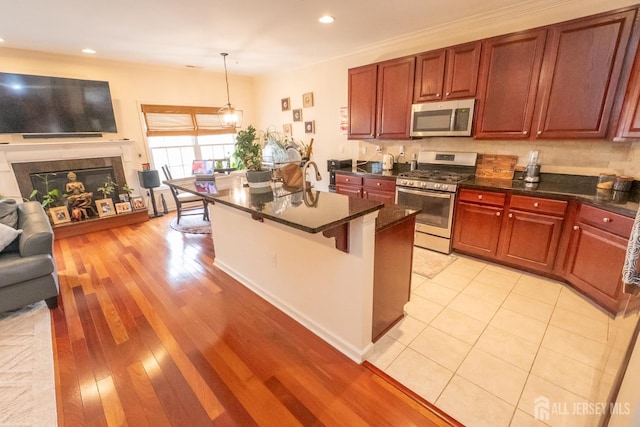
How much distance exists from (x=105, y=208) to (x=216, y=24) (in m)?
3.38

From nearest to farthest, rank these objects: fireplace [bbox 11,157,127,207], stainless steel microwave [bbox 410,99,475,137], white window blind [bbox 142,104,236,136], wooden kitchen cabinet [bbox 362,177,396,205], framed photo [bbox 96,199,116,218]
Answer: stainless steel microwave [bbox 410,99,475,137]
wooden kitchen cabinet [bbox 362,177,396,205]
fireplace [bbox 11,157,127,207]
framed photo [bbox 96,199,116,218]
white window blind [bbox 142,104,236,136]

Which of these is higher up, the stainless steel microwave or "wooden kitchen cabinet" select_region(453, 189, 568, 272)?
the stainless steel microwave

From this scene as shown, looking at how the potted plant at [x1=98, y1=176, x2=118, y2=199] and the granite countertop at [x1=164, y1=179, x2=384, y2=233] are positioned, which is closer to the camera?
the granite countertop at [x1=164, y1=179, x2=384, y2=233]

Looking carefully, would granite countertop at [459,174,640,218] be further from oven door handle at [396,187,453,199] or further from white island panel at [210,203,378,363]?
white island panel at [210,203,378,363]

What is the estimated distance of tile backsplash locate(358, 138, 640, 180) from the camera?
2432 mm

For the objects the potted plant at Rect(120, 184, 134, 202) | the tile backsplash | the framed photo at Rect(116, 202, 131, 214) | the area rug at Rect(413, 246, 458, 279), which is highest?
the tile backsplash

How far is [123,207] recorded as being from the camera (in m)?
4.54

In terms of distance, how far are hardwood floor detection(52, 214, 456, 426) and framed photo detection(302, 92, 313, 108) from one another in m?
3.45

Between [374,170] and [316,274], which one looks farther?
[374,170]

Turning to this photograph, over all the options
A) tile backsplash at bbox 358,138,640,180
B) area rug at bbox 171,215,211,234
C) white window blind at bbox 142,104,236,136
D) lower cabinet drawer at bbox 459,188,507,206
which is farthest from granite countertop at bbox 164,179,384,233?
white window blind at bbox 142,104,236,136

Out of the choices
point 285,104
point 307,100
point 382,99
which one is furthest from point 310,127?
point 382,99

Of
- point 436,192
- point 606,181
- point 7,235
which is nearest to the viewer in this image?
point 7,235

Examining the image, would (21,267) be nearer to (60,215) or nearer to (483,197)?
(60,215)

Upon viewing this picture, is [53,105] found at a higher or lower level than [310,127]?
higher
